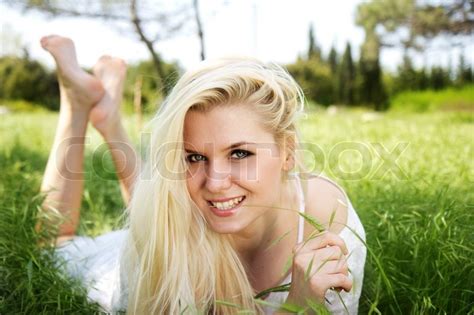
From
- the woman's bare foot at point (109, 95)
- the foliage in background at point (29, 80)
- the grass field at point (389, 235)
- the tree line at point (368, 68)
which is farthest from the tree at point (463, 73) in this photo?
the foliage in background at point (29, 80)

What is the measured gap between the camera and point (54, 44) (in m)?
3.35

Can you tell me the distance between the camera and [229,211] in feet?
6.23

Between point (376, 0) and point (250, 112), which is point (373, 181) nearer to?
point (250, 112)

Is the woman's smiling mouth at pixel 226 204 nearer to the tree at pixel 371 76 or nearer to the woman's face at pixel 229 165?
the woman's face at pixel 229 165

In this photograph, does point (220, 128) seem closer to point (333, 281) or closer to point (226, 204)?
point (226, 204)

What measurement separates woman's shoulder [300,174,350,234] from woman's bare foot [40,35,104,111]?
1629mm

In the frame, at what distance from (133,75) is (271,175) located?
10676mm

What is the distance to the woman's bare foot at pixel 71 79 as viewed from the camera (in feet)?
10.7

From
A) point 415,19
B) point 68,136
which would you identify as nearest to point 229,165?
point 68,136

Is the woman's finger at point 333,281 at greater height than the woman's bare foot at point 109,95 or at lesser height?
lesser

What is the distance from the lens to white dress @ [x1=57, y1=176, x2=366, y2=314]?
6.61 ft

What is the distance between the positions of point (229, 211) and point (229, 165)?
0.55ft

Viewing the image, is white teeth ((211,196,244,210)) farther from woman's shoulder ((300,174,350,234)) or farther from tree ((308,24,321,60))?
tree ((308,24,321,60))

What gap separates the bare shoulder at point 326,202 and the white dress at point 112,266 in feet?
0.08
